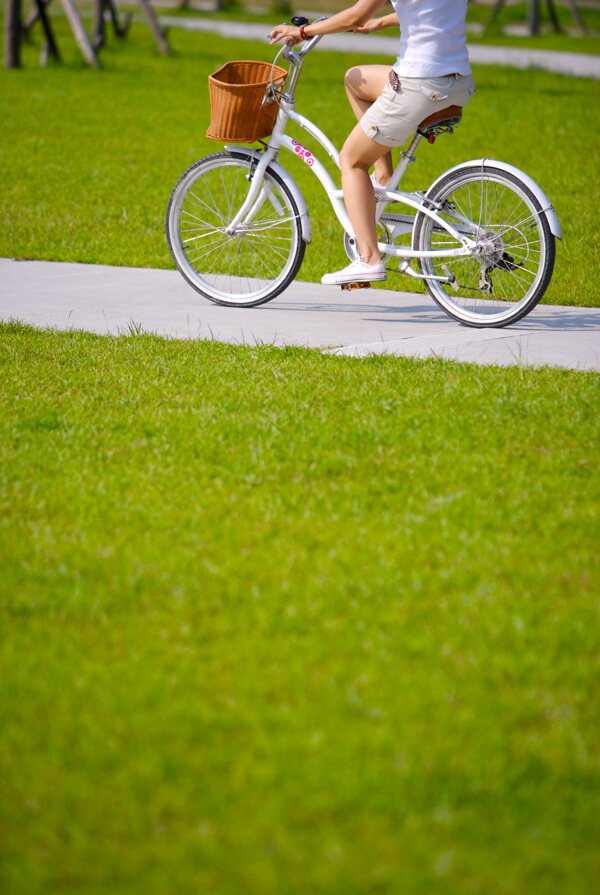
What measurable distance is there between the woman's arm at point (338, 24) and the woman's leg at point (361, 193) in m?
0.48

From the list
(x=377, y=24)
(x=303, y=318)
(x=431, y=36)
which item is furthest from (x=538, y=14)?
(x=431, y=36)

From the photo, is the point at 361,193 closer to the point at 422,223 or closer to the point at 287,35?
the point at 422,223

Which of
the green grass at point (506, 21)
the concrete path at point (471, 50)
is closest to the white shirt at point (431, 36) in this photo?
the concrete path at point (471, 50)

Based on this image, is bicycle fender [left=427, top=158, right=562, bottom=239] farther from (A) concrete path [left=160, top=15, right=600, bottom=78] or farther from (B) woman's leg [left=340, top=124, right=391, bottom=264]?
(A) concrete path [left=160, top=15, right=600, bottom=78]

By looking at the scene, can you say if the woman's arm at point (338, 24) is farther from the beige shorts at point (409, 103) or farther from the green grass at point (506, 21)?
the green grass at point (506, 21)

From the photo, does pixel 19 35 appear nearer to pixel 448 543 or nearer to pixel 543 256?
pixel 543 256

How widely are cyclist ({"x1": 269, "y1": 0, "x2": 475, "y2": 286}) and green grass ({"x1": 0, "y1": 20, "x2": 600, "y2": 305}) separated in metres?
1.46

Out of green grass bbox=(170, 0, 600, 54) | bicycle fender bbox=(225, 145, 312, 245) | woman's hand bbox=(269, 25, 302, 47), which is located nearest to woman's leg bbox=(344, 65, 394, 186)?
woman's hand bbox=(269, 25, 302, 47)

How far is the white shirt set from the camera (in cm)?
528

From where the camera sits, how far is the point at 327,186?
5.99 metres

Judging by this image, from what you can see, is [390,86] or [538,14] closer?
[390,86]

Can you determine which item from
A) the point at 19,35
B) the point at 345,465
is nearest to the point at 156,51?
the point at 19,35

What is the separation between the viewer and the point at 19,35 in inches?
781

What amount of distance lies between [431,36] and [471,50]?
2346cm
